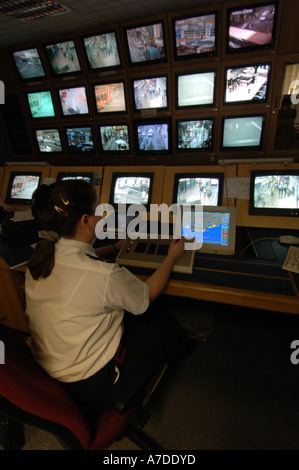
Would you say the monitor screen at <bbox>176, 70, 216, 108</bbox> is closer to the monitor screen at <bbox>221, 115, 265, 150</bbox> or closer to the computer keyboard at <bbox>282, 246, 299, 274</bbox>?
the monitor screen at <bbox>221, 115, 265, 150</bbox>

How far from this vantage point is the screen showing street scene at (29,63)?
279 centimetres

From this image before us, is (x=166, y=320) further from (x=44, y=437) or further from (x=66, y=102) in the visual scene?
(x=66, y=102)

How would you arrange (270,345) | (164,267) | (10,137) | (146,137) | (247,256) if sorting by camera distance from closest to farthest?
(164,267) → (247,256) → (270,345) → (146,137) → (10,137)

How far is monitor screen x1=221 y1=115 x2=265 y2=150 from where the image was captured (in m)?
2.29

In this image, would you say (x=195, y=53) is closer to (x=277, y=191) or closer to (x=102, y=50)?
(x=102, y=50)

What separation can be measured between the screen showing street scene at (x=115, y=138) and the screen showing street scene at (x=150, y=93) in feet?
1.01

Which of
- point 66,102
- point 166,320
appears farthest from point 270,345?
point 66,102

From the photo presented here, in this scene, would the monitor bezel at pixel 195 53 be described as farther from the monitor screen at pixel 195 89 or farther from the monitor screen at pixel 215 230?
the monitor screen at pixel 215 230

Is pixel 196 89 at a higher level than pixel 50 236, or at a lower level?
higher

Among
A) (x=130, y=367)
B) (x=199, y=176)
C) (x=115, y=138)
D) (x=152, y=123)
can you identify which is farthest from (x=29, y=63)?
(x=130, y=367)

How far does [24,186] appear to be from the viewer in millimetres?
2102

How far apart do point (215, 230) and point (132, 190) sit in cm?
69

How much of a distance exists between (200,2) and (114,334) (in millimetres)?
2891

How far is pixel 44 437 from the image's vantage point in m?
1.24
